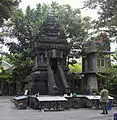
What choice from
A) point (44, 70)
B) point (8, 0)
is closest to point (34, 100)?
point (44, 70)

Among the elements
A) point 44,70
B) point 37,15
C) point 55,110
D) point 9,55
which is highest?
point 37,15

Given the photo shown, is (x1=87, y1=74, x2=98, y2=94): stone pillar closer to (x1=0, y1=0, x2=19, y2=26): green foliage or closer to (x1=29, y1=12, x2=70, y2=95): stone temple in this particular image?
(x1=29, y1=12, x2=70, y2=95): stone temple

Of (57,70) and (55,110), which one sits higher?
A: (57,70)

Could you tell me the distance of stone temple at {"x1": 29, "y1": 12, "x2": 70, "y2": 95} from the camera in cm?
2250

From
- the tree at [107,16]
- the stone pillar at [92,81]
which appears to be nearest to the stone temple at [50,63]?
the tree at [107,16]

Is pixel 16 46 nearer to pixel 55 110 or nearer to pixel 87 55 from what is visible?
pixel 87 55

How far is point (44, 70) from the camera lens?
23594mm

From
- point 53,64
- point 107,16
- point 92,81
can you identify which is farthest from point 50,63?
point 92,81

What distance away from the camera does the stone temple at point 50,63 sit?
2250cm

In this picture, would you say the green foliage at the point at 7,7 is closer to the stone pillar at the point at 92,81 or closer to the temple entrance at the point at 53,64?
the temple entrance at the point at 53,64

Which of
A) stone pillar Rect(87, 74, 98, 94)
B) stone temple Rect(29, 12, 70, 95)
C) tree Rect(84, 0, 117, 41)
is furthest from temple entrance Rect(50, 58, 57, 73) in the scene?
stone pillar Rect(87, 74, 98, 94)

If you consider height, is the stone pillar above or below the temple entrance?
below

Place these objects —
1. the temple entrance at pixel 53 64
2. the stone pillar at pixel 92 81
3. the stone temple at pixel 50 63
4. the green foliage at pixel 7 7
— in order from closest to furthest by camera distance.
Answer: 1. the green foliage at pixel 7 7
2. the stone temple at pixel 50 63
3. the temple entrance at pixel 53 64
4. the stone pillar at pixel 92 81

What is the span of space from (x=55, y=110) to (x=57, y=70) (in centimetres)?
725
